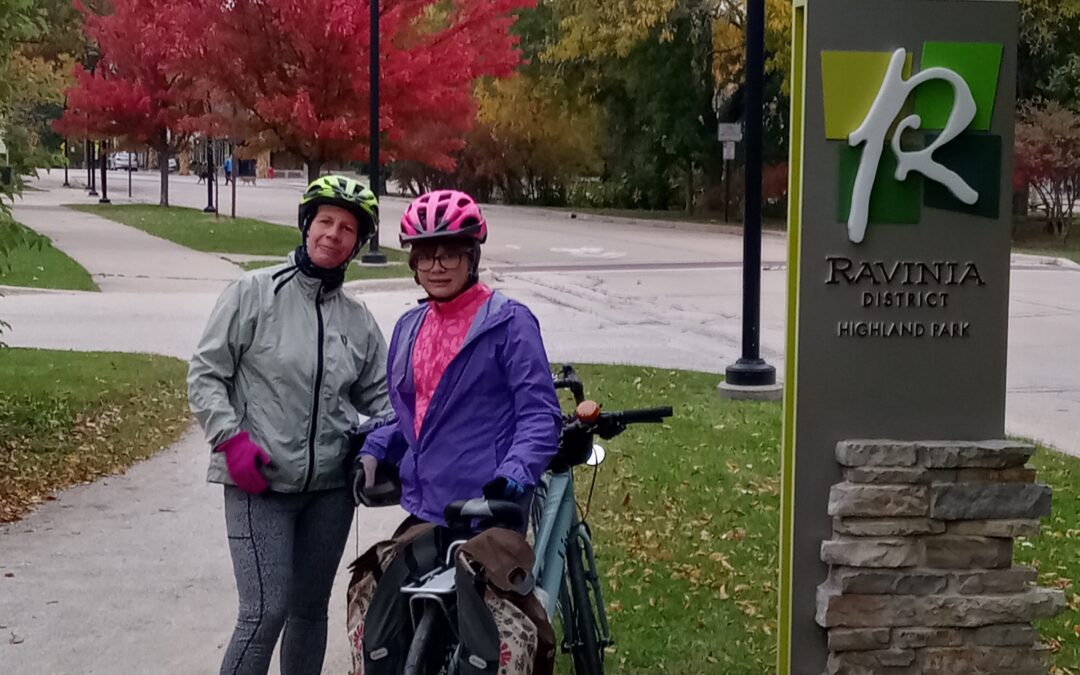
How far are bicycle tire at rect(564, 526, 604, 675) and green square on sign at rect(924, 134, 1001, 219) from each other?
161 centimetres

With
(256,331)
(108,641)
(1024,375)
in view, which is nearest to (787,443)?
(256,331)

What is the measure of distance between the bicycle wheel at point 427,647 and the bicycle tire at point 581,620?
35.7 inches

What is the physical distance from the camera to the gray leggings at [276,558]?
3.96 metres

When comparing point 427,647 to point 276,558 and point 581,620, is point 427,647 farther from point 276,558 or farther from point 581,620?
point 581,620

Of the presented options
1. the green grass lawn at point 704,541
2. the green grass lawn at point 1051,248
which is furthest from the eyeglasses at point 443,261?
the green grass lawn at point 1051,248

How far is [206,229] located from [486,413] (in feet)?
92.8

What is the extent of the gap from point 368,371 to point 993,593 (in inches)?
84.3

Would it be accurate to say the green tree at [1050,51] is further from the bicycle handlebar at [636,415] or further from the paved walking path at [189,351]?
the bicycle handlebar at [636,415]

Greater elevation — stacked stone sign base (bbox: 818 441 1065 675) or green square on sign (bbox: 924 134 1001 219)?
green square on sign (bbox: 924 134 1001 219)

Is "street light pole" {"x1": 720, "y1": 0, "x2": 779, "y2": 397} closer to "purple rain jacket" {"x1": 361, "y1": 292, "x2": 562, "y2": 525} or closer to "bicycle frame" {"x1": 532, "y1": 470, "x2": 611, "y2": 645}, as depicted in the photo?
"bicycle frame" {"x1": 532, "y1": 470, "x2": 611, "y2": 645}

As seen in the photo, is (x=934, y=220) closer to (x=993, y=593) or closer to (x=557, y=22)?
(x=993, y=593)

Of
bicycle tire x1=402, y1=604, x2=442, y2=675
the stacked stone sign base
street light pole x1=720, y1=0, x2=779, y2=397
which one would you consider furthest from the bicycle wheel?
street light pole x1=720, y1=0, x2=779, y2=397

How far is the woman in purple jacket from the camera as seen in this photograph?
11.5ft

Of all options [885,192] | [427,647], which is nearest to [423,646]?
[427,647]
